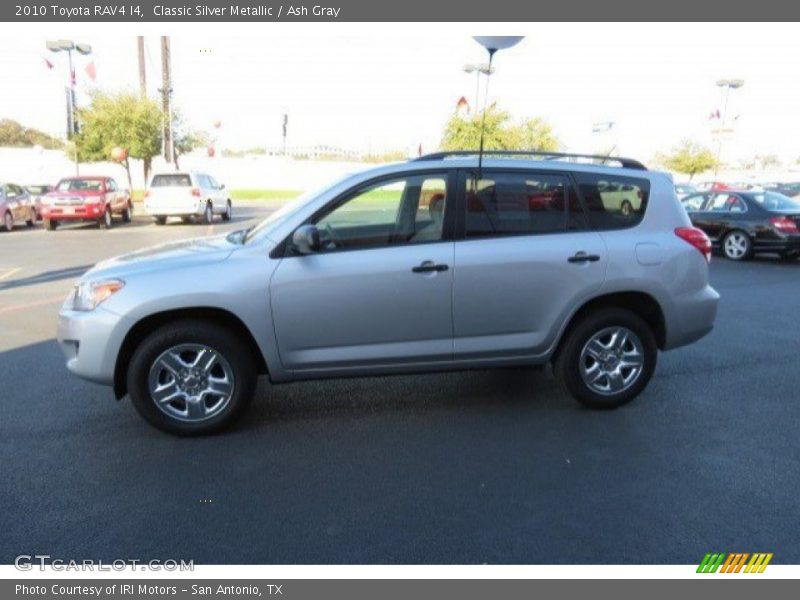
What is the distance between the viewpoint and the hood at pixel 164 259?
15.0ft

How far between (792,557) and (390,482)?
80.6 inches

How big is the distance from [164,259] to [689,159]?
5306cm

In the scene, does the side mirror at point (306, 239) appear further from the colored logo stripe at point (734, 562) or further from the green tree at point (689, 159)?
the green tree at point (689, 159)

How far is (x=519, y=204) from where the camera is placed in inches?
198

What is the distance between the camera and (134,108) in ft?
116

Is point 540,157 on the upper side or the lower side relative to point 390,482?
upper

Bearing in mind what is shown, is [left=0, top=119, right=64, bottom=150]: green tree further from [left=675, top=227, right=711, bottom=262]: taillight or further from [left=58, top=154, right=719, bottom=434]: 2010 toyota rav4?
[left=675, top=227, right=711, bottom=262]: taillight

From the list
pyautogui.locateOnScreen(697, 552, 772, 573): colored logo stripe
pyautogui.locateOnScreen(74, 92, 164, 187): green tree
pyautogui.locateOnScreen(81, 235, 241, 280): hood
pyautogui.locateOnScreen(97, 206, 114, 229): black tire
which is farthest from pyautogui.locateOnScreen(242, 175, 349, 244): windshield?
pyautogui.locateOnScreen(74, 92, 164, 187): green tree

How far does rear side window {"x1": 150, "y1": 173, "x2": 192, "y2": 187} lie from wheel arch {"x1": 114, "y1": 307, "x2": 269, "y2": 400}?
19582 millimetres

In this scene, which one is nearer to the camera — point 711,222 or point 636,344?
point 636,344

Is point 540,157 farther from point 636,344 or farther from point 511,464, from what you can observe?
point 511,464

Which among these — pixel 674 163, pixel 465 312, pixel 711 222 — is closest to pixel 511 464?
pixel 465 312

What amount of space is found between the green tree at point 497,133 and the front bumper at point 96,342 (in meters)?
24.3

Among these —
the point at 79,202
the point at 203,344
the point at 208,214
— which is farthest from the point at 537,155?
the point at 208,214
